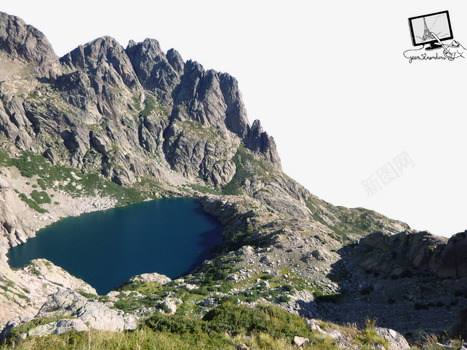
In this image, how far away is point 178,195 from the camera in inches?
5610

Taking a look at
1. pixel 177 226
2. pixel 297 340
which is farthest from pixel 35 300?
pixel 177 226

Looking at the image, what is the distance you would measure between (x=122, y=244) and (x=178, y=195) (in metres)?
70.6

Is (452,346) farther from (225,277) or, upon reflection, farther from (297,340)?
(225,277)

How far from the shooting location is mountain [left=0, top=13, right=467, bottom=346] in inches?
1039

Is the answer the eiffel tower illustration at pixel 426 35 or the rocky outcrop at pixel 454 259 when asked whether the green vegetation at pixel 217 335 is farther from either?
the rocky outcrop at pixel 454 259

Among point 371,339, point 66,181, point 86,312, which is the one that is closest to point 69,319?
point 86,312

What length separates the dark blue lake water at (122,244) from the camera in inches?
2244

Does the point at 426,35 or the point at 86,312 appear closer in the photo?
the point at 86,312

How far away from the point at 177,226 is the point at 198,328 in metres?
82.6

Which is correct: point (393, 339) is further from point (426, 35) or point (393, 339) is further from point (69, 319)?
point (426, 35)

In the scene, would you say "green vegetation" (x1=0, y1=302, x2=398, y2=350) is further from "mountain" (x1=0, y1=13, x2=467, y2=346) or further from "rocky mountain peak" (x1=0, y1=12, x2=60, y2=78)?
"rocky mountain peak" (x1=0, y1=12, x2=60, y2=78)

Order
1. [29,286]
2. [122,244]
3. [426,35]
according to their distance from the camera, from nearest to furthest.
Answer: [426,35], [29,286], [122,244]

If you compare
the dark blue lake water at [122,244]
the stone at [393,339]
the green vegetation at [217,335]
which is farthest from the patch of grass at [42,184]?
the stone at [393,339]

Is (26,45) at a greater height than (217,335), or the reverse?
(26,45)
